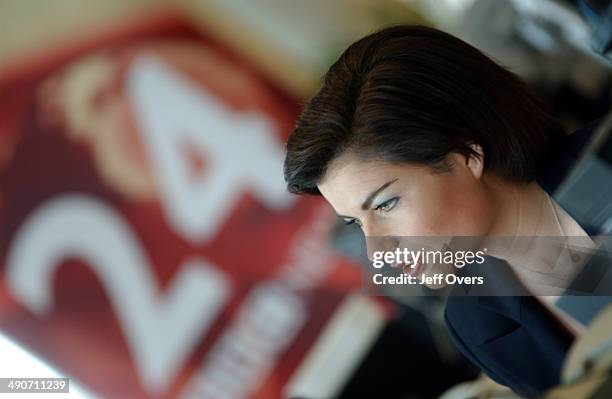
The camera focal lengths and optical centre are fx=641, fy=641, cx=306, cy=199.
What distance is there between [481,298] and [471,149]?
0.55 feet

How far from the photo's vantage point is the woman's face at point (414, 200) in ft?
2.10

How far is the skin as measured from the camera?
64 cm

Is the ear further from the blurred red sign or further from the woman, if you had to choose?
the blurred red sign

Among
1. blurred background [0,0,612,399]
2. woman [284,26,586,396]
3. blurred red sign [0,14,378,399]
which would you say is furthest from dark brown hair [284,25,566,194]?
blurred red sign [0,14,378,399]

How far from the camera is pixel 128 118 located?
2.07 metres

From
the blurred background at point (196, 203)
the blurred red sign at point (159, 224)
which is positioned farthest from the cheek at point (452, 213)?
the blurred red sign at point (159, 224)

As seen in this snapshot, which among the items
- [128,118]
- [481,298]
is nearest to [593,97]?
[481,298]

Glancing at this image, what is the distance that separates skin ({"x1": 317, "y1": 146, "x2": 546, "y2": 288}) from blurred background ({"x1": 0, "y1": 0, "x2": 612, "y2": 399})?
1.11 m

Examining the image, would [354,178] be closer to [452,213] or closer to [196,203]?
[452,213]

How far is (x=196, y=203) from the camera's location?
81.7 inches

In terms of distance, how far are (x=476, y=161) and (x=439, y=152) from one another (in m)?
0.05

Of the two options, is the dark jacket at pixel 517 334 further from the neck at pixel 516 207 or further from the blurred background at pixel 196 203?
the blurred background at pixel 196 203

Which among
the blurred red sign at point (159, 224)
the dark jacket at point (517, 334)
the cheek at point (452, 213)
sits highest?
the cheek at point (452, 213)

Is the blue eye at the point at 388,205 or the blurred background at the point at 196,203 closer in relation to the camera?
the blue eye at the point at 388,205
